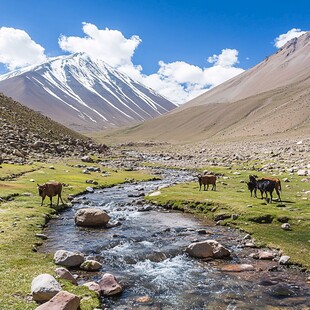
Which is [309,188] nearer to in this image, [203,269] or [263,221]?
[263,221]

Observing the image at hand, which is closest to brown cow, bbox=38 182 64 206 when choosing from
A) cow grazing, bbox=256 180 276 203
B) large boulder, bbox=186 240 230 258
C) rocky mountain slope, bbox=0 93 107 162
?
large boulder, bbox=186 240 230 258

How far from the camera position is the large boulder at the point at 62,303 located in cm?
1180

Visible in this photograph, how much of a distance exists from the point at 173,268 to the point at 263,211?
12.5 metres

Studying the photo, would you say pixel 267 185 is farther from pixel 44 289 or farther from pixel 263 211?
pixel 44 289

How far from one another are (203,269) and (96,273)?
17.7ft

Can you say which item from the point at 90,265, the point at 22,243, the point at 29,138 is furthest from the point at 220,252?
the point at 29,138

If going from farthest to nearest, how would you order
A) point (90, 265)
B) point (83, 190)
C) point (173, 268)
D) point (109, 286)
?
point (83, 190) < point (173, 268) < point (90, 265) < point (109, 286)

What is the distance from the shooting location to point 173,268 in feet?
60.0

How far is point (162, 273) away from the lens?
57.7 ft

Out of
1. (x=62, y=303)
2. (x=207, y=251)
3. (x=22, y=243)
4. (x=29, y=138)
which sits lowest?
(x=22, y=243)

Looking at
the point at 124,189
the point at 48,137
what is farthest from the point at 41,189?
the point at 48,137

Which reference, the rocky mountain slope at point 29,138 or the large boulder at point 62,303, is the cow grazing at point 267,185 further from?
the rocky mountain slope at point 29,138

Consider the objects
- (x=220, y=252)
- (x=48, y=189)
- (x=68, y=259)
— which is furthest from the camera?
(x=48, y=189)

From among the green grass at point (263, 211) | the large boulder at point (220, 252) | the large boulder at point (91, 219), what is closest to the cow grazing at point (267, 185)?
the green grass at point (263, 211)
